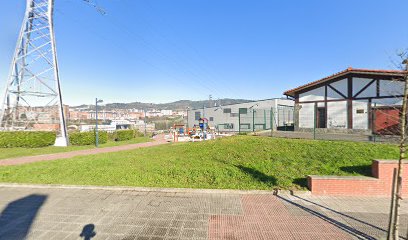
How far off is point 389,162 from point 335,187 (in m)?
1.68

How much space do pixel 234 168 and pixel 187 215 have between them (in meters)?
3.53

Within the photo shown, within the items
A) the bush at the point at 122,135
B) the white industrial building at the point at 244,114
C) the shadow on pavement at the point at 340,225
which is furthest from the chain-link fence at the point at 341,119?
the bush at the point at 122,135

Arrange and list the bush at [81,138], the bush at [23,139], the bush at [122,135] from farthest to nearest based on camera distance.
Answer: the bush at [122,135] → the bush at [81,138] → the bush at [23,139]

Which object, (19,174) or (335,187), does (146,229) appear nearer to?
(335,187)

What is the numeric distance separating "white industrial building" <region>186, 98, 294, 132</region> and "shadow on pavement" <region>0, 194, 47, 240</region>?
2328 cm

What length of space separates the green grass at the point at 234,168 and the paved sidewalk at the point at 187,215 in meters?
0.83

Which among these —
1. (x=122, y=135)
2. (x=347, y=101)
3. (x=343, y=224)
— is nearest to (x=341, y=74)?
(x=347, y=101)

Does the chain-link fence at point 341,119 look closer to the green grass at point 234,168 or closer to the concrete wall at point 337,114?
the concrete wall at point 337,114

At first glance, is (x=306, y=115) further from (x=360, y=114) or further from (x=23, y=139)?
(x=23, y=139)

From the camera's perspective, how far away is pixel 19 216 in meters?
5.32

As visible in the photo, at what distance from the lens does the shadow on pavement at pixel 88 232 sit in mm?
4358

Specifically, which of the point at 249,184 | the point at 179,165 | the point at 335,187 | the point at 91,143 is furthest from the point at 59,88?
the point at 335,187

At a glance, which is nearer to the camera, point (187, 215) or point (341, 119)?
point (187, 215)

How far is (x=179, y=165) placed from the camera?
9.12 meters
